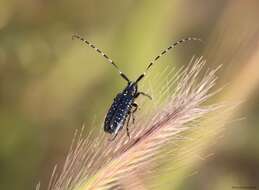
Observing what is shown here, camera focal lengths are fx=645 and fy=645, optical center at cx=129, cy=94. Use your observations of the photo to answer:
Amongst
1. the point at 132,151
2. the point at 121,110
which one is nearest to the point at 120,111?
the point at 121,110

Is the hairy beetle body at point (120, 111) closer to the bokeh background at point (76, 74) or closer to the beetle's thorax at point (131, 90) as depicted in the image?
the beetle's thorax at point (131, 90)

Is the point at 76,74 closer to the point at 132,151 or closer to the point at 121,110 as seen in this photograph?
the point at 121,110

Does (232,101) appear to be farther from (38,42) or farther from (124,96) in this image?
(38,42)

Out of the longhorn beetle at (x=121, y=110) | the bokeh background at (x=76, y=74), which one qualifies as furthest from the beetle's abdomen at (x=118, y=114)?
the bokeh background at (x=76, y=74)

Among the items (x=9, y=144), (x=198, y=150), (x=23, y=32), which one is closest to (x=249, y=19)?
(x=198, y=150)

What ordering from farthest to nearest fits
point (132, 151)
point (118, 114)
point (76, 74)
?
point (76, 74)
point (118, 114)
point (132, 151)
